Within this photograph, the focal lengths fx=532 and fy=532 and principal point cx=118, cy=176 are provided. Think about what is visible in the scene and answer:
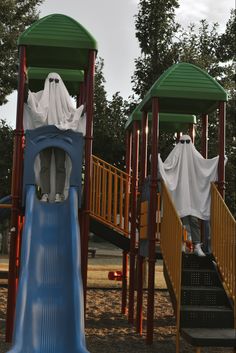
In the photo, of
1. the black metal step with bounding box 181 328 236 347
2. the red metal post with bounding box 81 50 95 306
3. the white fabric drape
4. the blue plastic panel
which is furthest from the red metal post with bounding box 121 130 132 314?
the black metal step with bounding box 181 328 236 347

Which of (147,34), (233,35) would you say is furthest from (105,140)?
(233,35)

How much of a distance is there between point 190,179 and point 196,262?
1.54 meters

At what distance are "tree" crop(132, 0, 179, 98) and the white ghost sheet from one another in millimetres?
8409

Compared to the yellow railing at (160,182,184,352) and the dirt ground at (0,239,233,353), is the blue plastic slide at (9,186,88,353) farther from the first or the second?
the yellow railing at (160,182,184,352)

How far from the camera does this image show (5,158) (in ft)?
84.1

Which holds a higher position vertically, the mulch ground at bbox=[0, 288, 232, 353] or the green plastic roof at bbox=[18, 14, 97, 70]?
the green plastic roof at bbox=[18, 14, 97, 70]

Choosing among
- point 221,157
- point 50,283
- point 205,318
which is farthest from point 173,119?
point 50,283

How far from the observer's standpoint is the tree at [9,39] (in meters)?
24.4

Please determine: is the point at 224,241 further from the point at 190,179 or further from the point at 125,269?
the point at 125,269

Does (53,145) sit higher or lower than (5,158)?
lower

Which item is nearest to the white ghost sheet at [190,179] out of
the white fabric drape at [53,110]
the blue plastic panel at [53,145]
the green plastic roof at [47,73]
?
the blue plastic panel at [53,145]

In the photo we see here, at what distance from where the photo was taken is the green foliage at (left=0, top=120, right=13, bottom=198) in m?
25.6

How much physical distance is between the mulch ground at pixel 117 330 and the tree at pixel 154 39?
24.7 feet

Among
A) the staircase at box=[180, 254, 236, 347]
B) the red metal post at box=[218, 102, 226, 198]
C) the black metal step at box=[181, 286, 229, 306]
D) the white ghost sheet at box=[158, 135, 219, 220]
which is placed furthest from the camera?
the white ghost sheet at box=[158, 135, 219, 220]
